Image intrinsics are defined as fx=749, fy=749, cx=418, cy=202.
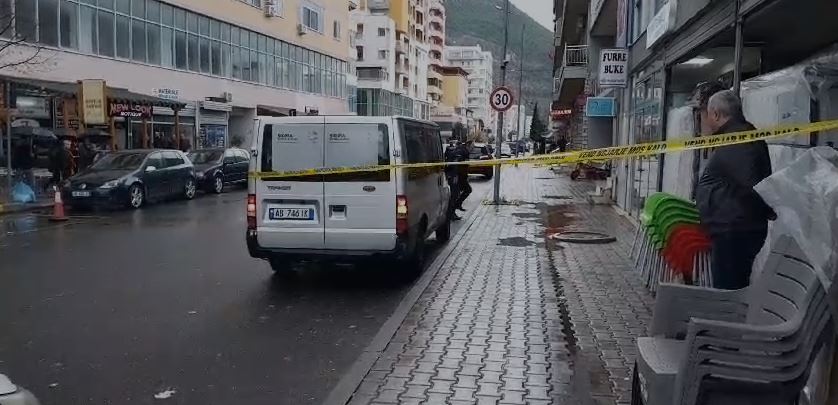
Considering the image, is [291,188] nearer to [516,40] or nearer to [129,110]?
[129,110]

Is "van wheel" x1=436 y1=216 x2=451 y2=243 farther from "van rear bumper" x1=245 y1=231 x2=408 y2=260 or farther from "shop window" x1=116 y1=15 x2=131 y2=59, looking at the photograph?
"shop window" x1=116 y1=15 x2=131 y2=59

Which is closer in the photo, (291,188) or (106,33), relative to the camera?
(291,188)

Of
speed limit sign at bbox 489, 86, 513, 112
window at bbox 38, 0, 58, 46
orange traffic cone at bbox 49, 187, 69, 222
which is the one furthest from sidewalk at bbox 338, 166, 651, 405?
window at bbox 38, 0, 58, 46

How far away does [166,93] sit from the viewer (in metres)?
32.2

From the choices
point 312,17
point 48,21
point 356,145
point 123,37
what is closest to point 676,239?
point 356,145

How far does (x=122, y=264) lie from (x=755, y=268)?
26.7ft

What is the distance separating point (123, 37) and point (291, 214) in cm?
2479

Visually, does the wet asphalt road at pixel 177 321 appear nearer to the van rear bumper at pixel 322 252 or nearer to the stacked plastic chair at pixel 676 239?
the van rear bumper at pixel 322 252

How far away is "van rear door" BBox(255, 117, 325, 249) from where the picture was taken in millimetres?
8484

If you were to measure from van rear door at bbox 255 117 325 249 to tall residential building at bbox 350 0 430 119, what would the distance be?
7207cm

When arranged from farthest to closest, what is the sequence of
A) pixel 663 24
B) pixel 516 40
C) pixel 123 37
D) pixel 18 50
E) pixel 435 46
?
pixel 435 46 < pixel 516 40 < pixel 123 37 < pixel 18 50 < pixel 663 24

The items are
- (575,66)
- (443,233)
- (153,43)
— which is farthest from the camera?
(575,66)

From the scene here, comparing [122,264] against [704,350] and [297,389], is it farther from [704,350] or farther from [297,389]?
[704,350]

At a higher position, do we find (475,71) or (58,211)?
(475,71)
